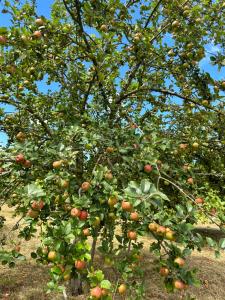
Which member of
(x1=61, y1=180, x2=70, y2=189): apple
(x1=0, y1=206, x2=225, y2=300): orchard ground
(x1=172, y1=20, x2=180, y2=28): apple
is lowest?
(x1=0, y1=206, x2=225, y2=300): orchard ground

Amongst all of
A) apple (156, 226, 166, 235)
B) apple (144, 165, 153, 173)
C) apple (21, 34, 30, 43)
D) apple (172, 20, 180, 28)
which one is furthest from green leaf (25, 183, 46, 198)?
apple (172, 20, 180, 28)

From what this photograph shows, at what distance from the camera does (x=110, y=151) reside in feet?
11.3

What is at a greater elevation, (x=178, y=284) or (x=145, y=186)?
(x=145, y=186)

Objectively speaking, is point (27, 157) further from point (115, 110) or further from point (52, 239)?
point (115, 110)

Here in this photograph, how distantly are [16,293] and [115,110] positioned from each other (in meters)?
4.28

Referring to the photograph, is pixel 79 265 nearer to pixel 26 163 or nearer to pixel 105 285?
pixel 105 285

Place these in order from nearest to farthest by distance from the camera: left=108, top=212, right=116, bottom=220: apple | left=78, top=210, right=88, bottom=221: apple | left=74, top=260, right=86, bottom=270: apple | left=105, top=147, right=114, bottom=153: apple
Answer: left=74, top=260, right=86, bottom=270: apple < left=78, top=210, right=88, bottom=221: apple < left=108, top=212, right=116, bottom=220: apple < left=105, top=147, right=114, bottom=153: apple

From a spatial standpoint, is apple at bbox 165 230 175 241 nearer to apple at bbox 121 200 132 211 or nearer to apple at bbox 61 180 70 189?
apple at bbox 121 200 132 211

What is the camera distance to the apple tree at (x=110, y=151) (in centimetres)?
265

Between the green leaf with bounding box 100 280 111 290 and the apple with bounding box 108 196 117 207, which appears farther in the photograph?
the apple with bounding box 108 196 117 207

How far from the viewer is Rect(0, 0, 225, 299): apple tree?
2.65 m

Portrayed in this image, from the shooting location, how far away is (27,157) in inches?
132

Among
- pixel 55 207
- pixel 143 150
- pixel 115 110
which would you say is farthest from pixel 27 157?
pixel 115 110

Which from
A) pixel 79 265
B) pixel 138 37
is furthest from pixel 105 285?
pixel 138 37
